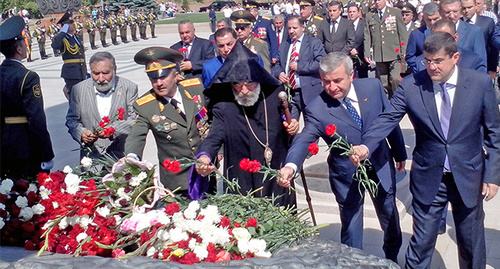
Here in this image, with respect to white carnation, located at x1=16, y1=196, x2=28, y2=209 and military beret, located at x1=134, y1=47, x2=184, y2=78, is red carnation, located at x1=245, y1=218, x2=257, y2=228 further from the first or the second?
→ military beret, located at x1=134, y1=47, x2=184, y2=78

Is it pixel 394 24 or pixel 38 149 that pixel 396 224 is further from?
pixel 394 24

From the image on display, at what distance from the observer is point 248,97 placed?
4512mm

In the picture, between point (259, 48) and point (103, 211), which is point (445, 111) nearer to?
point (103, 211)

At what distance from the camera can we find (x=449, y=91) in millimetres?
4148

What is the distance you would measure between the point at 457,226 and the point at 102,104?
3056 millimetres

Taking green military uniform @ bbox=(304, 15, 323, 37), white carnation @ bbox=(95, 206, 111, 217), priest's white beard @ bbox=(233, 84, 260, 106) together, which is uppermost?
priest's white beard @ bbox=(233, 84, 260, 106)

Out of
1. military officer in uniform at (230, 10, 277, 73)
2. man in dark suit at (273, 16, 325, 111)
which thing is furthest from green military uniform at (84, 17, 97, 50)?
man in dark suit at (273, 16, 325, 111)

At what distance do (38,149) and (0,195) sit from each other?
1.69m

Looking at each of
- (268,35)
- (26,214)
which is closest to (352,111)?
(26,214)

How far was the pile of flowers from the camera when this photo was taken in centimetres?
369

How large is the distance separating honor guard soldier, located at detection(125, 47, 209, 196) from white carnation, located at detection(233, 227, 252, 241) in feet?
6.79

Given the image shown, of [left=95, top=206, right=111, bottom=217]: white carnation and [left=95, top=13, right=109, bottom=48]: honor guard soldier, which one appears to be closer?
[left=95, top=206, right=111, bottom=217]: white carnation

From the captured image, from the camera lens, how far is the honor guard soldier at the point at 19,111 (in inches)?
217

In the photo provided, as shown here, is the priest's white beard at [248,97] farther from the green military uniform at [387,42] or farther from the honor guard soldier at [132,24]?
the honor guard soldier at [132,24]
